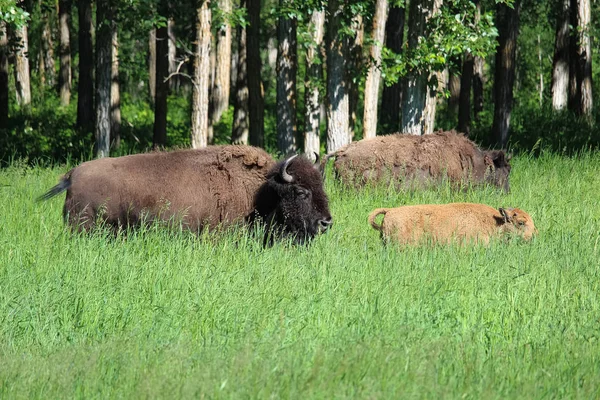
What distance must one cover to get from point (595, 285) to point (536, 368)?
2450 mm

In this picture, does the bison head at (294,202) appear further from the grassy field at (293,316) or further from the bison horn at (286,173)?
the grassy field at (293,316)

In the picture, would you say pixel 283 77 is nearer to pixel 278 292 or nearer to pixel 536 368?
pixel 278 292

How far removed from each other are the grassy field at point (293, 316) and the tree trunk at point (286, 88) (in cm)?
889

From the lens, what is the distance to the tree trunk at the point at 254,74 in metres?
19.5

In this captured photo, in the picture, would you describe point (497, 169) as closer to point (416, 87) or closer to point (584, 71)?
point (416, 87)

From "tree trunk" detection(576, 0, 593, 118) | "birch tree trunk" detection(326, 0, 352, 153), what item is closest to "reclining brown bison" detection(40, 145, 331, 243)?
"birch tree trunk" detection(326, 0, 352, 153)

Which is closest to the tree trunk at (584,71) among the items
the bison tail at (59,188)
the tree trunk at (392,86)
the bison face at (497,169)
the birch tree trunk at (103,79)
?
the tree trunk at (392,86)

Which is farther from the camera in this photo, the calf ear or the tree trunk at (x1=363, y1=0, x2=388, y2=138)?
the tree trunk at (x1=363, y1=0, x2=388, y2=138)

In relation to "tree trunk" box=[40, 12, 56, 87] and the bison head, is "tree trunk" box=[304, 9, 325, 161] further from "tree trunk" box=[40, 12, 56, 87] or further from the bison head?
"tree trunk" box=[40, 12, 56, 87]

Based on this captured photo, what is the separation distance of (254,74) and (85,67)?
6.92 metres

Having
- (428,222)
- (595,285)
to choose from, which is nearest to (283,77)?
(428,222)

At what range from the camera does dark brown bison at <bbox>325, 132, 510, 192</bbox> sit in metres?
14.1

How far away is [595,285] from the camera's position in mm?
7773

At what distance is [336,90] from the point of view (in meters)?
17.3
